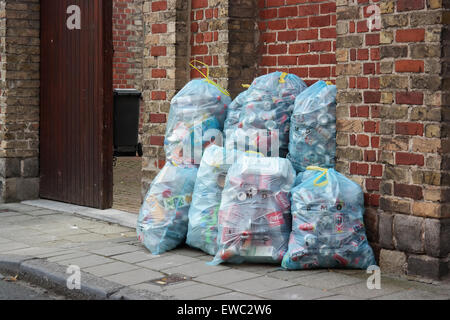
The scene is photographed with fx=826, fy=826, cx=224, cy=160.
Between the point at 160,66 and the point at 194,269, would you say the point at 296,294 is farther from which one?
the point at 160,66

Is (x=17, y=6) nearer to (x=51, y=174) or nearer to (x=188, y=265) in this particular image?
(x=51, y=174)

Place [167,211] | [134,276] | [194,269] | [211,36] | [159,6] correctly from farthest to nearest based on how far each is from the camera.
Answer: [159,6] → [211,36] → [167,211] → [194,269] → [134,276]

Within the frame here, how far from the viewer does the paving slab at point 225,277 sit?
5.73m

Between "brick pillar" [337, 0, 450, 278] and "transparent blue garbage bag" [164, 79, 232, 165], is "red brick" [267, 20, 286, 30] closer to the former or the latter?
"transparent blue garbage bag" [164, 79, 232, 165]

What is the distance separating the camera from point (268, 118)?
6688mm

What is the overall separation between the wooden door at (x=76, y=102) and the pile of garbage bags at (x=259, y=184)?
2092 mm

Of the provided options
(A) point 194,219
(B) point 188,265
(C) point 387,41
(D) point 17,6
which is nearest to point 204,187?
(A) point 194,219

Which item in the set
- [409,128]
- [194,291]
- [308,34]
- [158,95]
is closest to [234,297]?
[194,291]

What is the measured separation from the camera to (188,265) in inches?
247

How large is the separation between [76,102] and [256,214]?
13.2 feet

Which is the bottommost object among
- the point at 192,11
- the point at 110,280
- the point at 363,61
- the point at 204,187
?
the point at 110,280

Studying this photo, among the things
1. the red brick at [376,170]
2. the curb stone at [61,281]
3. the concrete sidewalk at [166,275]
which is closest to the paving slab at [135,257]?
the concrete sidewalk at [166,275]

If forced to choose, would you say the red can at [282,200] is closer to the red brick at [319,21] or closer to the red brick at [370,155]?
the red brick at [370,155]
